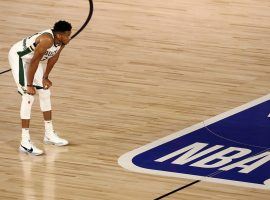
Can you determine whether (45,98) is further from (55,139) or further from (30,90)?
(55,139)

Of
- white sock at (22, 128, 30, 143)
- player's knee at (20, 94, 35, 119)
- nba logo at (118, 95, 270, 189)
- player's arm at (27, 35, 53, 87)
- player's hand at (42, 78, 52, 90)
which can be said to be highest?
player's arm at (27, 35, 53, 87)

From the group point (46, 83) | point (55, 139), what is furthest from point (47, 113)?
point (46, 83)

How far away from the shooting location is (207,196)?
11711 millimetres

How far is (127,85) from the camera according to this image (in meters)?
15.9

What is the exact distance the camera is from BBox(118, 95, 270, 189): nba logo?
12.4 metres

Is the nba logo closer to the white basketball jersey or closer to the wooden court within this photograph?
the wooden court

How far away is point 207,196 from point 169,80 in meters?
4.65

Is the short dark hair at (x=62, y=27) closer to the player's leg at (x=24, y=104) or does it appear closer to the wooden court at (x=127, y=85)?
the player's leg at (x=24, y=104)

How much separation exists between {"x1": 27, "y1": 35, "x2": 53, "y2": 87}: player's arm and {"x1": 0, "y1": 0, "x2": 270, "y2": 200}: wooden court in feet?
3.31

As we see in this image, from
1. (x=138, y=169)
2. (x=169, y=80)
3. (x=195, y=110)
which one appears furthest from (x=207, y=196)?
(x=169, y=80)

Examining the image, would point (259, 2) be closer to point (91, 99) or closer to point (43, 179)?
point (91, 99)

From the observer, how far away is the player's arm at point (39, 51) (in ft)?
41.1

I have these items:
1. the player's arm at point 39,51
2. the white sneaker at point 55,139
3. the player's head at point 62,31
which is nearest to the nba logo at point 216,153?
the white sneaker at point 55,139

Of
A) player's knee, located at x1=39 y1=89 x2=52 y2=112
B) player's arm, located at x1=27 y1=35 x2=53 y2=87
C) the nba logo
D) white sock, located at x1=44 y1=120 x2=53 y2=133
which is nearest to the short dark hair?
player's arm, located at x1=27 y1=35 x2=53 y2=87
